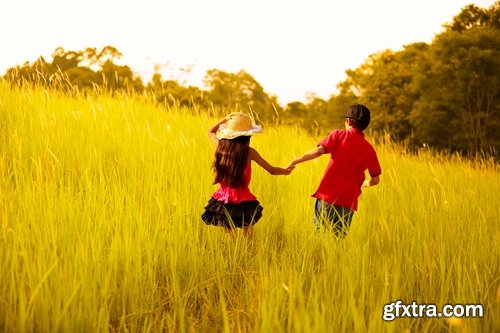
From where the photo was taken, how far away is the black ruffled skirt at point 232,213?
351 centimetres

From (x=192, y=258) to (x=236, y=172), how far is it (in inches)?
35.8

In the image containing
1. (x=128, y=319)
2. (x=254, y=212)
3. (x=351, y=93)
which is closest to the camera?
(x=128, y=319)

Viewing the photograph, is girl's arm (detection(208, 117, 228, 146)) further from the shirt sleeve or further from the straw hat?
the shirt sleeve

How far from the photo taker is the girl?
3.61 metres

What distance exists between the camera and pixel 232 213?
3.59 meters

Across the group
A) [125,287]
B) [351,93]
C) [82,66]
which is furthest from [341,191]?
[351,93]

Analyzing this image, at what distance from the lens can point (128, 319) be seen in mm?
2451

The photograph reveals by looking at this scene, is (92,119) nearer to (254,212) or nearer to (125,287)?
(254,212)

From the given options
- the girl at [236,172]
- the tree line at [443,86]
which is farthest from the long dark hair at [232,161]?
the tree line at [443,86]

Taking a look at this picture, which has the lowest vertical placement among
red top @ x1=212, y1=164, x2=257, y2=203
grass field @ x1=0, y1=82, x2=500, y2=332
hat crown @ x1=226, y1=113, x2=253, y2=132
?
grass field @ x1=0, y1=82, x2=500, y2=332

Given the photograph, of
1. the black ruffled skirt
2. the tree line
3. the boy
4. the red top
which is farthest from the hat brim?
the tree line

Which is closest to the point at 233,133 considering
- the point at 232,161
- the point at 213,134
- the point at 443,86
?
the point at 232,161

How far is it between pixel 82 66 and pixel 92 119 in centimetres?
2680

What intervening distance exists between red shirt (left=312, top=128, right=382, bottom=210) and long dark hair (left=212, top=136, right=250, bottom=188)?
2.51ft
